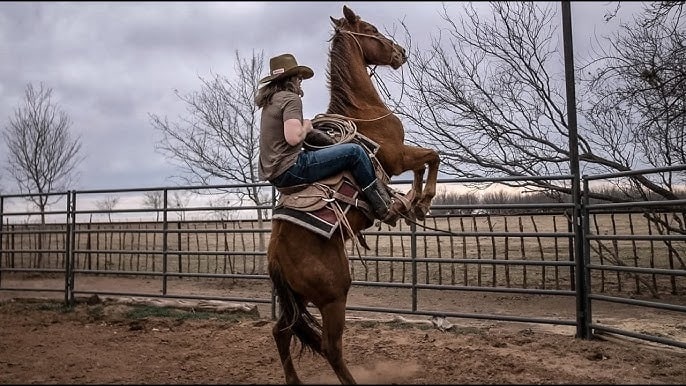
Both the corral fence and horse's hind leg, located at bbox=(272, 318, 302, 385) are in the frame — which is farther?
the corral fence

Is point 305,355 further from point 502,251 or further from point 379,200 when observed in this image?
point 502,251

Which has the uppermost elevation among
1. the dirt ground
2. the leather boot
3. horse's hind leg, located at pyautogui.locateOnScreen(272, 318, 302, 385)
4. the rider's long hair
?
the rider's long hair

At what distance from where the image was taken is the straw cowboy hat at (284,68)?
149 inches

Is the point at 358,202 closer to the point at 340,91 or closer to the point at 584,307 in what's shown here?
the point at 340,91

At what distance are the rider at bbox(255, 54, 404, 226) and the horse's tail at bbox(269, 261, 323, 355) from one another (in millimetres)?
627

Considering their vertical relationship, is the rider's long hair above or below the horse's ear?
below

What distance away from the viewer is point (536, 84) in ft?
25.2

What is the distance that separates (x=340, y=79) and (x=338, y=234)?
123cm

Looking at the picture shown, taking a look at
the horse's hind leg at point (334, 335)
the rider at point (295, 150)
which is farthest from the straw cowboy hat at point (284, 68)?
the horse's hind leg at point (334, 335)

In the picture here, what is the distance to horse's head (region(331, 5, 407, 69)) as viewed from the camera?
4379 millimetres

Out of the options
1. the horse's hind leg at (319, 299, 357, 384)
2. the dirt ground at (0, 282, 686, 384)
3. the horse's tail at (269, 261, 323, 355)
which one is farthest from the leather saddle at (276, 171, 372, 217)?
the dirt ground at (0, 282, 686, 384)

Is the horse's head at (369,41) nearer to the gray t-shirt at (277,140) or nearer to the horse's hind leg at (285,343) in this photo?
the gray t-shirt at (277,140)

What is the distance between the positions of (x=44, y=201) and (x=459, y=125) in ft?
41.8

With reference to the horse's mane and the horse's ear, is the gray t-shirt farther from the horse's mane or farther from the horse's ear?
the horse's ear
